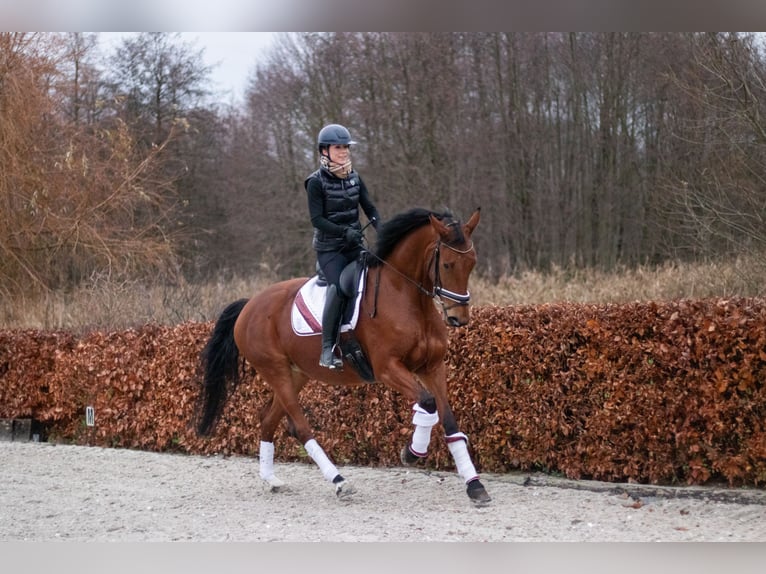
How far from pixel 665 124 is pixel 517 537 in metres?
14.9

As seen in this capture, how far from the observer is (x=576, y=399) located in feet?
26.5

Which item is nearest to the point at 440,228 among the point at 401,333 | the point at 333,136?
the point at 401,333

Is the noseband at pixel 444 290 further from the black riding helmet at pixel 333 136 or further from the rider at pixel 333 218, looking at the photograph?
the black riding helmet at pixel 333 136

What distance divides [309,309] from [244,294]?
9.26 meters

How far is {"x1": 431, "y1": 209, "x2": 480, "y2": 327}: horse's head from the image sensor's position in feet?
22.2

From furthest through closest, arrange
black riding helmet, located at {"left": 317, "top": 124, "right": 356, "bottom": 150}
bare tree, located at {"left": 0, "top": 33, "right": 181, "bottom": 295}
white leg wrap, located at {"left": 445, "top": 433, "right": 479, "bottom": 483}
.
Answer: bare tree, located at {"left": 0, "top": 33, "right": 181, "bottom": 295}
black riding helmet, located at {"left": 317, "top": 124, "right": 356, "bottom": 150}
white leg wrap, located at {"left": 445, "top": 433, "right": 479, "bottom": 483}

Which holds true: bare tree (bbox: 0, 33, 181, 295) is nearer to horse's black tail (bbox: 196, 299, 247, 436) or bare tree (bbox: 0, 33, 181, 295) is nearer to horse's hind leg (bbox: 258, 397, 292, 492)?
horse's black tail (bbox: 196, 299, 247, 436)

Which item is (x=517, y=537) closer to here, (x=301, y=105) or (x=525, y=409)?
(x=525, y=409)

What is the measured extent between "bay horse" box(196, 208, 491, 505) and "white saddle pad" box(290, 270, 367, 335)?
0.09m

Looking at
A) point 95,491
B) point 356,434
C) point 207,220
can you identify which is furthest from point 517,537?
point 207,220

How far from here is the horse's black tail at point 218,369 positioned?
Answer: 9273 mm

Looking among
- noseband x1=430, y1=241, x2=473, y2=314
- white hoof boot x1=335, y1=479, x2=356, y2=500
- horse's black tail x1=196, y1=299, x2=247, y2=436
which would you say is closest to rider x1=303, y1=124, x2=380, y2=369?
noseband x1=430, y1=241, x2=473, y2=314

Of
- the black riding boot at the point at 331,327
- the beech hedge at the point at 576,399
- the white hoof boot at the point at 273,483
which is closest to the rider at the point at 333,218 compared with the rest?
the black riding boot at the point at 331,327
